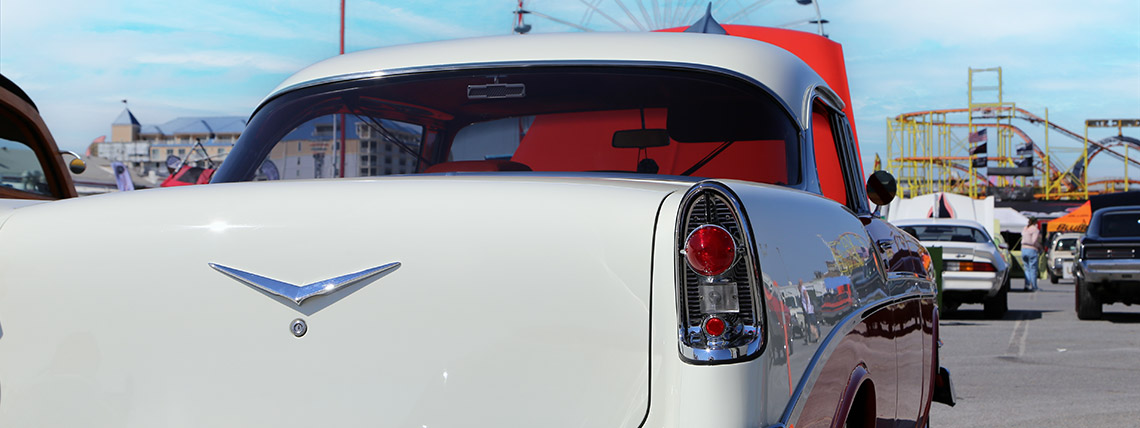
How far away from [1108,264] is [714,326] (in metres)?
14.3

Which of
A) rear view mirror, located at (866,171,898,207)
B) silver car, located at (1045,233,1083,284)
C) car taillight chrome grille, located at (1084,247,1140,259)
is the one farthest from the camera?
silver car, located at (1045,233,1083,284)

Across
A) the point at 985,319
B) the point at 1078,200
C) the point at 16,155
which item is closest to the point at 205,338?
the point at 16,155

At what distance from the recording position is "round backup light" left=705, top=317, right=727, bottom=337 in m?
2.04

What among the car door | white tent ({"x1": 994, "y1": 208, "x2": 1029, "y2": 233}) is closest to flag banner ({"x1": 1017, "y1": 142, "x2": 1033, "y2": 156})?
white tent ({"x1": 994, "y1": 208, "x2": 1029, "y2": 233})

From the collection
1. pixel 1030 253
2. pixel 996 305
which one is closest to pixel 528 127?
pixel 996 305

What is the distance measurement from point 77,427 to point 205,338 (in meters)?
0.33

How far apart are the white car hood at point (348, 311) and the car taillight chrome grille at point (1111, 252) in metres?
14.3

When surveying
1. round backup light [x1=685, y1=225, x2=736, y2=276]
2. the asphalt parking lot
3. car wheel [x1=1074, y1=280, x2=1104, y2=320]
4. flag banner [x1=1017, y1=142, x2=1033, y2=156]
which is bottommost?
the asphalt parking lot

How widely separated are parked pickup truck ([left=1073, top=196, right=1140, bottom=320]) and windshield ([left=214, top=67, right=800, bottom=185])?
1307 cm

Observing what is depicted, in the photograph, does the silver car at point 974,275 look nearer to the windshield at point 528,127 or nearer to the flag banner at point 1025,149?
the windshield at point 528,127

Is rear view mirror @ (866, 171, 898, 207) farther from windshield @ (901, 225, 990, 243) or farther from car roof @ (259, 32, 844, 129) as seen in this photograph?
windshield @ (901, 225, 990, 243)

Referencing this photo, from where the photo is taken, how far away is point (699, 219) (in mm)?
2115

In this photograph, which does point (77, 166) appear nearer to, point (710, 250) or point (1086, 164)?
point (710, 250)

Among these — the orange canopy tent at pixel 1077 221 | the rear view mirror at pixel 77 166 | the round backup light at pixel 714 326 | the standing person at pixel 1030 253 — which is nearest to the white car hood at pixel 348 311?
the round backup light at pixel 714 326
